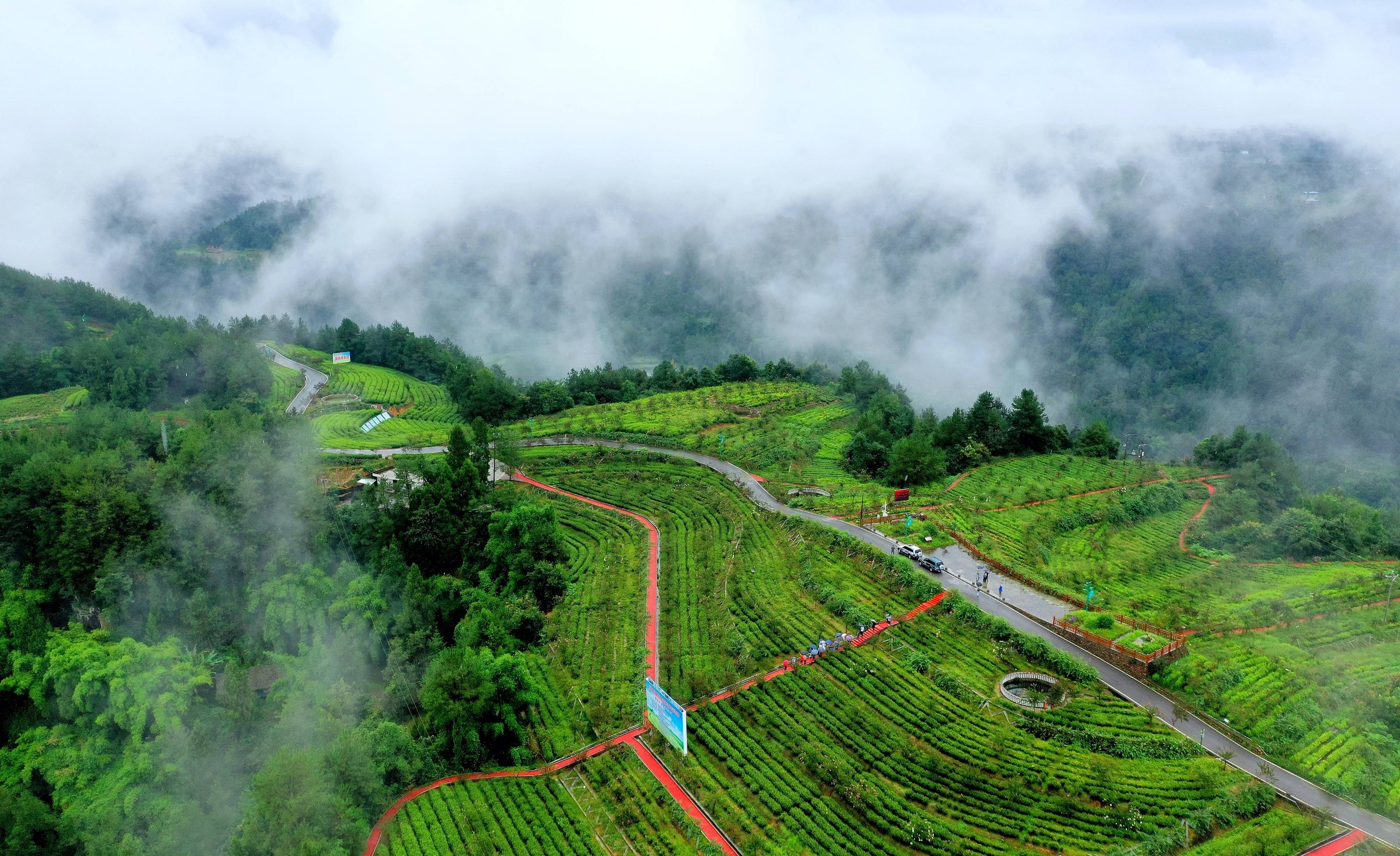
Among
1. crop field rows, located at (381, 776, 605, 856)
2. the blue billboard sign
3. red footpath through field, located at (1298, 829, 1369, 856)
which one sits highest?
the blue billboard sign

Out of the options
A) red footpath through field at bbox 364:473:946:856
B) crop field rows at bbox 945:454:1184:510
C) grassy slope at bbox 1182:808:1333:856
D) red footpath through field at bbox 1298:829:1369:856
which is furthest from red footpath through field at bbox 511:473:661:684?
red footpath through field at bbox 1298:829:1369:856

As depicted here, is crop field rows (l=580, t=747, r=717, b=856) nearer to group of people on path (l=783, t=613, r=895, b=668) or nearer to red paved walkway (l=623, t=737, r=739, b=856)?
red paved walkway (l=623, t=737, r=739, b=856)

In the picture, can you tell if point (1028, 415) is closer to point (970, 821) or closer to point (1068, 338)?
point (970, 821)

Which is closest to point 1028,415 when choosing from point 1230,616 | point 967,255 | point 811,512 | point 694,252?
point 811,512

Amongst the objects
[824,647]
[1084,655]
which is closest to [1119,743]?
[1084,655]

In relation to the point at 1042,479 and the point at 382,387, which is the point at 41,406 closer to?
the point at 382,387

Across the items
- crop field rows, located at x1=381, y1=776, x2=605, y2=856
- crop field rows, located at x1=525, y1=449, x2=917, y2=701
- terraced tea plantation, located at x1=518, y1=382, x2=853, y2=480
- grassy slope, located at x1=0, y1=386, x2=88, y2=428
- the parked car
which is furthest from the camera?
grassy slope, located at x1=0, y1=386, x2=88, y2=428

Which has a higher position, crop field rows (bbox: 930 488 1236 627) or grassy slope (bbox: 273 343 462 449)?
grassy slope (bbox: 273 343 462 449)

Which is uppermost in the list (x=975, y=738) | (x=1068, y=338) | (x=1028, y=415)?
(x=1068, y=338)
